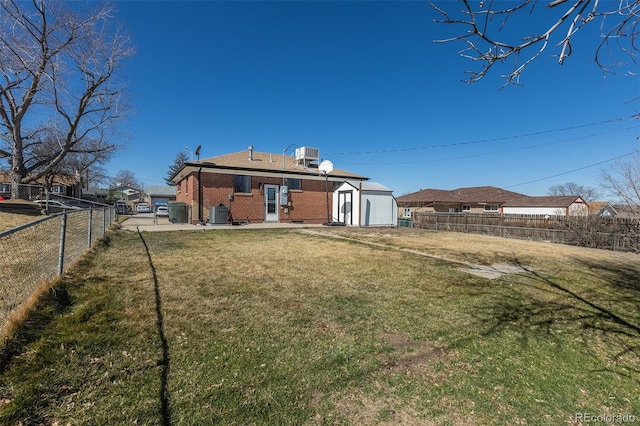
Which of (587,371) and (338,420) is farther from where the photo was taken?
(587,371)

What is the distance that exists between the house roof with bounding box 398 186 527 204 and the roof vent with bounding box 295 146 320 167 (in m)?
22.3

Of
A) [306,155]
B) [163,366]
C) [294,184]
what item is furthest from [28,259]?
[306,155]

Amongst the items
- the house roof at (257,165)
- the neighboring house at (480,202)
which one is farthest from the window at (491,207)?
the house roof at (257,165)

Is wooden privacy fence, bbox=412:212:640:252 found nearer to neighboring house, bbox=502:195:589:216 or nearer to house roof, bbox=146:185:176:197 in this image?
neighboring house, bbox=502:195:589:216

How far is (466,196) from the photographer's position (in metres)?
41.1

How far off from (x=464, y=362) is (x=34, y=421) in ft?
10.7

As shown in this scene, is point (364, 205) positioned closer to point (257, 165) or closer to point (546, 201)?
point (257, 165)

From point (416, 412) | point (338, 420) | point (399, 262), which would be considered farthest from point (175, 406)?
point (399, 262)

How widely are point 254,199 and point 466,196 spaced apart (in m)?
33.7

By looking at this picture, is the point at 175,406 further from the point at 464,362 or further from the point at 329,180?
the point at 329,180

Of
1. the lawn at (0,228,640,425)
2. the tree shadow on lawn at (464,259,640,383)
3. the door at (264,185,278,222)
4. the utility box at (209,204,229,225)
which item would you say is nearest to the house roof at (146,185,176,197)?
the door at (264,185,278,222)

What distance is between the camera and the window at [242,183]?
17.6 metres

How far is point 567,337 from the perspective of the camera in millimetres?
3361

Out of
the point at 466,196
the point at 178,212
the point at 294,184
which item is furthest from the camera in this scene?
the point at 466,196
